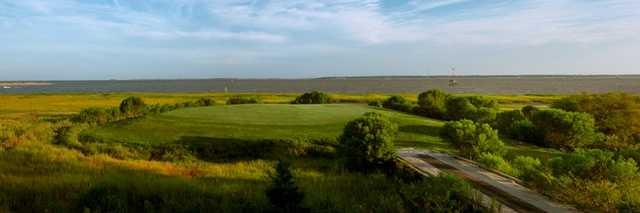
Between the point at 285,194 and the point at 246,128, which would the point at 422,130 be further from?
the point at 285,194

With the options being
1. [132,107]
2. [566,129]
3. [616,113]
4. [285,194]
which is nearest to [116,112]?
[132,107]

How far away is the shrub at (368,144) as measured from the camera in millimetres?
15844

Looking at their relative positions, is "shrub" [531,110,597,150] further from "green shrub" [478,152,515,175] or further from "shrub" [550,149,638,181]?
"shrub" [550,149,638,181]

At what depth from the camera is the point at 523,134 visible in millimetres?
25859

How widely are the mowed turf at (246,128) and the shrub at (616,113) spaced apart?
999cm

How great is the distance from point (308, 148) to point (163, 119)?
10983 millimetres

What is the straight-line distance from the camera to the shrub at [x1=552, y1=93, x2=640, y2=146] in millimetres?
26172

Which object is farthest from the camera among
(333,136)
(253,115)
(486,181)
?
(253,115)

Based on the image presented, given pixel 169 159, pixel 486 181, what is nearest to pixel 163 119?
pixel 169 159

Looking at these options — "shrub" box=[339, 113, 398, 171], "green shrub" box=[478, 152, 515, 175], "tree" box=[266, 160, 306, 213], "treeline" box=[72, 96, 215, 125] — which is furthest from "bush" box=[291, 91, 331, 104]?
"tree" box=[266, 160, 306, 213]

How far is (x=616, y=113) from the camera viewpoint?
26.8 m

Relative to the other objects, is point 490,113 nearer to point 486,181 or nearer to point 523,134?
point 523,134

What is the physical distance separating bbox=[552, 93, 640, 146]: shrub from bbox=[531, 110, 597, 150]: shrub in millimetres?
4455

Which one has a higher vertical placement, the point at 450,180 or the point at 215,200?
the point at 450,180
